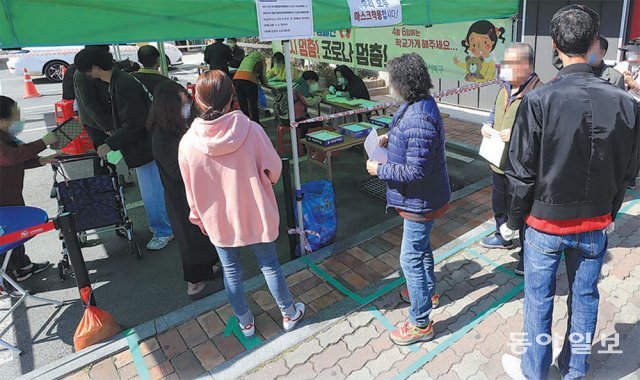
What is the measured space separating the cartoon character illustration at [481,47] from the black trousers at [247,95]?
3459 millimetres

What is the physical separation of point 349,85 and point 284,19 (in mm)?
4010

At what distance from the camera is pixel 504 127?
10.8 feet

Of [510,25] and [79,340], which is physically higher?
[510,25]

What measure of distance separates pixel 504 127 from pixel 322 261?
74.6 inches

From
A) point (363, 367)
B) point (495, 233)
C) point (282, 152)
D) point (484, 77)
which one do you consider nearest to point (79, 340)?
point (363, 367)

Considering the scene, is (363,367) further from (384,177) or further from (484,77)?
(484,77)

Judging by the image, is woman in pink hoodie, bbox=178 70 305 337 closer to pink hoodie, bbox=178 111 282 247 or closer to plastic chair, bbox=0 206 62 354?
pink hoodie, bbox=178 111 282 247

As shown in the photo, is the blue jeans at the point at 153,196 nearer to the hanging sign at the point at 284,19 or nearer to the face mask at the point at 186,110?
the face mask at the point at 186,110

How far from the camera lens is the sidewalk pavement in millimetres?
2816

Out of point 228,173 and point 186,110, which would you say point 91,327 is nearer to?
point 228,173

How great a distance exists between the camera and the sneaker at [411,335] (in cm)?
295

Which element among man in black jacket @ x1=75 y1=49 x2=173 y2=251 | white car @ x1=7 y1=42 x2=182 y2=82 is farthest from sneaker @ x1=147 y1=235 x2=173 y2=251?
white car @ x1=7 y1=42 x2=182 y2=82

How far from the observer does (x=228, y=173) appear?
256 cm

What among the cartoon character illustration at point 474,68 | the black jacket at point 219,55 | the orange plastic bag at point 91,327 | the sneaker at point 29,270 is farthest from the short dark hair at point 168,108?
the black jacket at point 219,55
